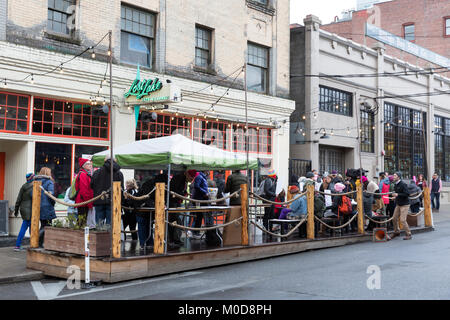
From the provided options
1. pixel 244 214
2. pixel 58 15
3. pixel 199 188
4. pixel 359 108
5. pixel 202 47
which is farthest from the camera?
pixel 359 108

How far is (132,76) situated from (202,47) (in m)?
3.34

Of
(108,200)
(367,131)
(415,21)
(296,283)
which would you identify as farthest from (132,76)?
(415,21)

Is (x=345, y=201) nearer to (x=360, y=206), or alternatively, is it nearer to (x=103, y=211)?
(x=360, y=206)

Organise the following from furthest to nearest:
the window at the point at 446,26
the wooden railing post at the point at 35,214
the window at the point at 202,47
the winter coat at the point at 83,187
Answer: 1. the window at the point at 446,26
2. the window at the point at 202,47
3. the winter coat at the point at 83,187
4. the wooden railing post at the point at 35,214

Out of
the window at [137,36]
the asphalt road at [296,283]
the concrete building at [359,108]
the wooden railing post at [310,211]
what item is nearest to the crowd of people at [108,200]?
the asphalt road at [296,283]

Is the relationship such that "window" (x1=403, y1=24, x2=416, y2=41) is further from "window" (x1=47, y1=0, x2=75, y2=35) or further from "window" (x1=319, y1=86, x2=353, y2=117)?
"window" (x1=47, y1=0, x2=75, y2=35)

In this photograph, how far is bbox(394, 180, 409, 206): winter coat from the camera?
1405cm

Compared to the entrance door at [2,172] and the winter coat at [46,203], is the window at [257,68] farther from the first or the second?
the winter coat at [46,203]

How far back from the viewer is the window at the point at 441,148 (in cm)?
3389

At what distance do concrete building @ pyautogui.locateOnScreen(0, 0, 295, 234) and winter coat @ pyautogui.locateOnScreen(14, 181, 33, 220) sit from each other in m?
1.88

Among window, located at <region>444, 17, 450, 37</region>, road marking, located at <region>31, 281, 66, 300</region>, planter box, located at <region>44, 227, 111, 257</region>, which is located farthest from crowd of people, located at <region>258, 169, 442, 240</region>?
window, located at <region>444, 17, 450, 37</region>

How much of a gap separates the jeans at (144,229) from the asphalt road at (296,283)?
4.43 feet

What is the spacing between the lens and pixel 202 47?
17.5 metres
